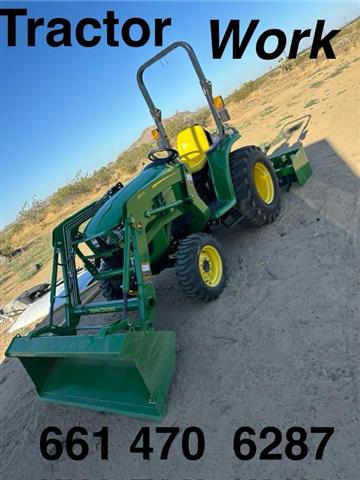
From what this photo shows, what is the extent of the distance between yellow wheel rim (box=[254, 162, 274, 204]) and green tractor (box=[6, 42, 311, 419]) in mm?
17

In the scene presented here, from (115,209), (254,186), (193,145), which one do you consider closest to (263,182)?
(254,186)

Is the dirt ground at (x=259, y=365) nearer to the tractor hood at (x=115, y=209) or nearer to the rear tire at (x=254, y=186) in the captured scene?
the rear tire at (x=254, y=186)

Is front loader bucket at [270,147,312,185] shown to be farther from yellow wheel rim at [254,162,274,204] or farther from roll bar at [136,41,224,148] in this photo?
roll bar at [136,41,224,148]

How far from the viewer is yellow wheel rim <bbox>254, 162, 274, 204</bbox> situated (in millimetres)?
5844

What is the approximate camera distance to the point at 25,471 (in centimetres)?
353

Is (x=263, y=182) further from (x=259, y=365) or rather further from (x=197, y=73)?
(x=259, y=365)

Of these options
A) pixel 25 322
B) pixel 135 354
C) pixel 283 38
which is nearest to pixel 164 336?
pixel 135 354

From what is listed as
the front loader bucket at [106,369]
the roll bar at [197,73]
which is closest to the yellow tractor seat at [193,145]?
the roll bar at [197,73]

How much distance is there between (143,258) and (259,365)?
1.40 m

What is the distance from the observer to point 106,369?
380cm

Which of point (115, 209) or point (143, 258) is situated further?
point (115, 209)

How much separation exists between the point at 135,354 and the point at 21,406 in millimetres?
1935

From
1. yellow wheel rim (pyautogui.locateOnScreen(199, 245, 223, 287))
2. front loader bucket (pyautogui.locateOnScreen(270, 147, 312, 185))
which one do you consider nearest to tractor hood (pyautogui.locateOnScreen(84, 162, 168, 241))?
yellow wheel rim (pyautogui.locateOnScreen(199, 245, 223, 287))

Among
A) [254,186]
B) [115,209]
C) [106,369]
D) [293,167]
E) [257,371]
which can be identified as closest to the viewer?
[257,371]
